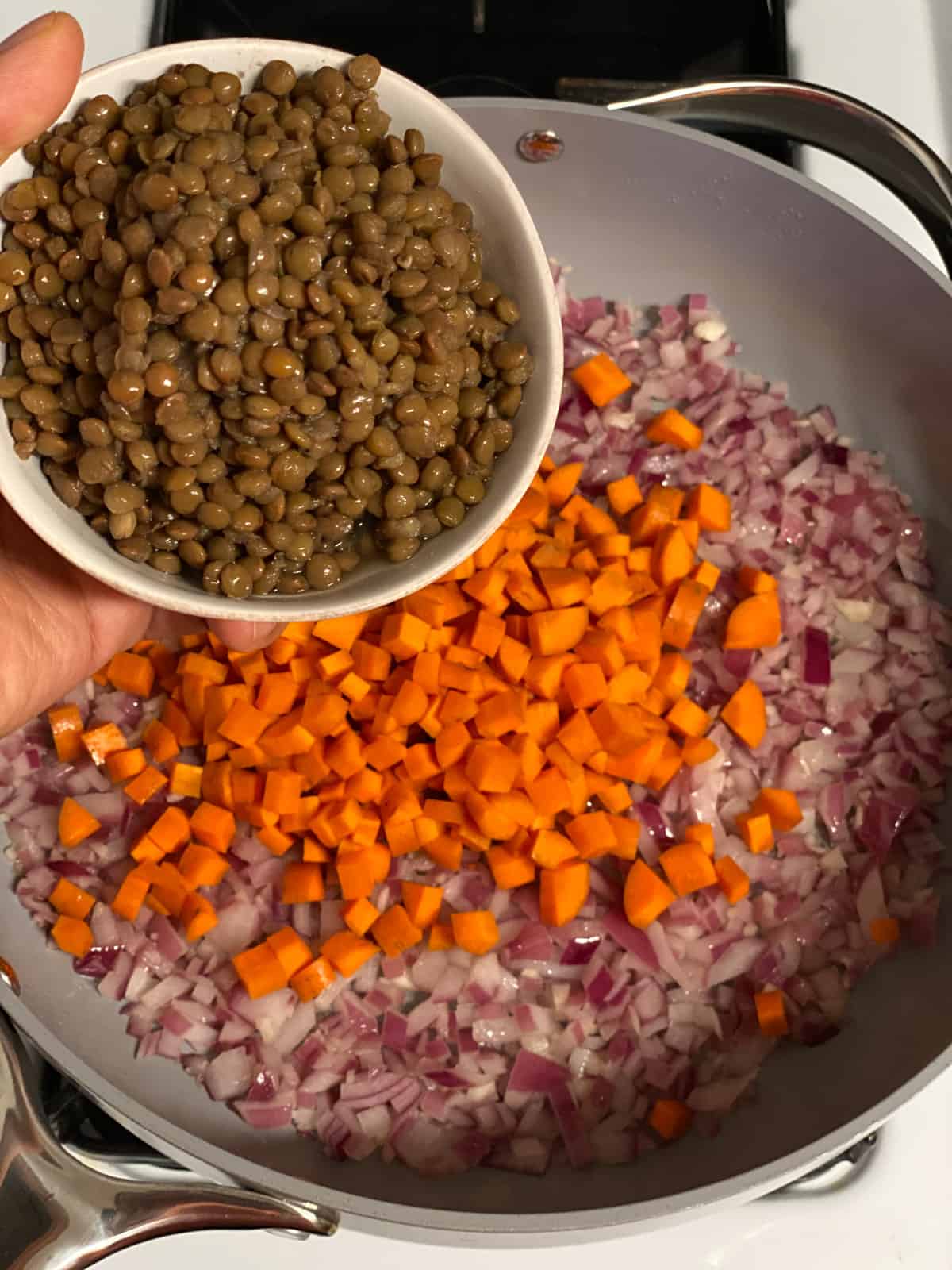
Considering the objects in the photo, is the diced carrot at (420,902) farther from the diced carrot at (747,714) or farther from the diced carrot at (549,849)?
the diced carrot at (747,714)

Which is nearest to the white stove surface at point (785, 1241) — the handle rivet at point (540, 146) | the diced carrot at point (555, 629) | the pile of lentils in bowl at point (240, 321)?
the diced carrot at point (555, 629)

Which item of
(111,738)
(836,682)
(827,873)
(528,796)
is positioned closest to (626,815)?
(528,796)

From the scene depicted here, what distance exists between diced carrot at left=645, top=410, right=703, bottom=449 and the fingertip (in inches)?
33.0

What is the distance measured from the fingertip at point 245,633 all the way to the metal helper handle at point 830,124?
3.70 feet

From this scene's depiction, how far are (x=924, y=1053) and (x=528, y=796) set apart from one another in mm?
670

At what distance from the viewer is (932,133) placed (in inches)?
86.0

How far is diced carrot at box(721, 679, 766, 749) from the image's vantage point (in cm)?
180

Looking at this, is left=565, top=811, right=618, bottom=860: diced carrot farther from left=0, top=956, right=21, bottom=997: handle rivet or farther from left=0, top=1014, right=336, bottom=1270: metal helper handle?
left=0, top=956, right=21, bottom=997: handle rivet

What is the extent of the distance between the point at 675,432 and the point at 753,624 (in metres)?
0.41

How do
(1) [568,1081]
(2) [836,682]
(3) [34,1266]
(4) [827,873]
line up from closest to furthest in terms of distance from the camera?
(3) [34,1266] → (1) [568,1081] → (4) [827,873] → (2) [836,682]

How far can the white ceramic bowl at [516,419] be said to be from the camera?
3.81ft

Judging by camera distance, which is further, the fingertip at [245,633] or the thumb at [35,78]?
the fingertip at [245,633]

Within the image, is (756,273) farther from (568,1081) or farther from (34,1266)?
(34,1266)

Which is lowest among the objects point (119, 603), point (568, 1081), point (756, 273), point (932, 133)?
point (568, 1081)
